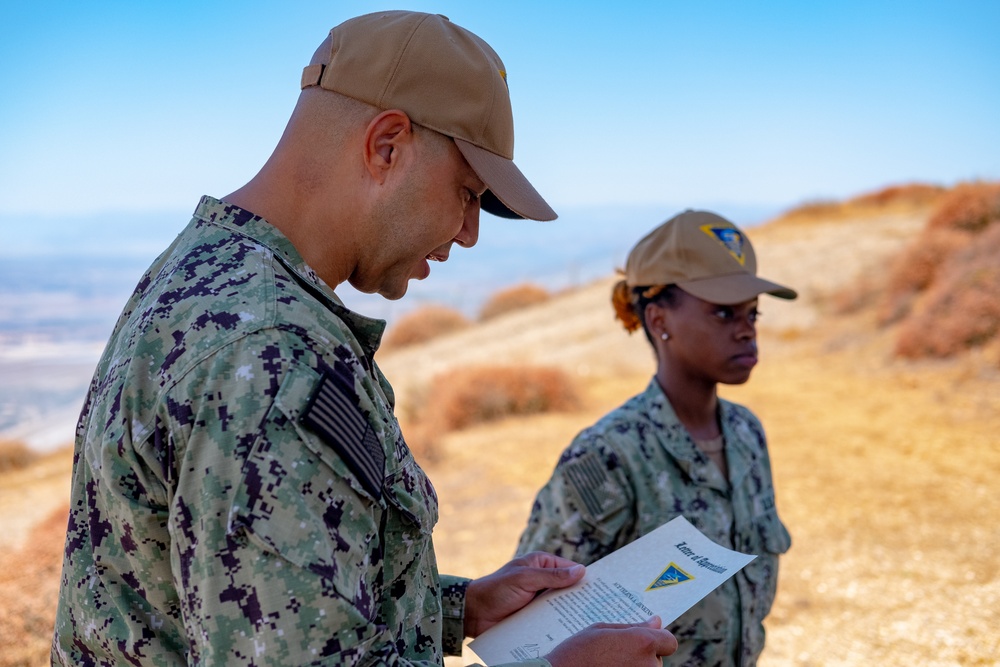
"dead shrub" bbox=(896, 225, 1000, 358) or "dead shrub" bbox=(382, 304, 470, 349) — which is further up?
"dead shrub" bbox=(896, 225, 1000, 358)

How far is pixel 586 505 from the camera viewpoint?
2.91 metres

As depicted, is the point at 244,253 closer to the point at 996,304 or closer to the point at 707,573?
the point at 707,573

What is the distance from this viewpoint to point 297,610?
1172mm

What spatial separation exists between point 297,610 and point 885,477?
348 inches

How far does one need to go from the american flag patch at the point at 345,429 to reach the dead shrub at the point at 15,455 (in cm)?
1812

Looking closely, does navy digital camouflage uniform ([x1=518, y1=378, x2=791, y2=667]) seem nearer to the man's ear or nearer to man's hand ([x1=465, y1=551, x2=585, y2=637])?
man's hand ([x1=465, y1=551, x2=585, y2=637])

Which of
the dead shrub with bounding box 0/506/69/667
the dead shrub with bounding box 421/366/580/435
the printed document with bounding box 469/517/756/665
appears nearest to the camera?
the printed document with bounding box 469/517/756/665

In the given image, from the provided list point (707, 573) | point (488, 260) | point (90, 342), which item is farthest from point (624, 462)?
point (488, 260)

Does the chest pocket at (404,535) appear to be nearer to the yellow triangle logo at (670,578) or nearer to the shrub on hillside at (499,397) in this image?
the yellow triangle logo at (670,578)

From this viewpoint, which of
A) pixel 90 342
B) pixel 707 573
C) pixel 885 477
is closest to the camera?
pixel 707 573

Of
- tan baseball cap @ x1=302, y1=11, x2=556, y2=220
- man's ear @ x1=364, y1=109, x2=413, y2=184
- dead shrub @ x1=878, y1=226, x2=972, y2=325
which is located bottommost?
dead shrub @ x1=878, y1=226, x2=972, y2=325

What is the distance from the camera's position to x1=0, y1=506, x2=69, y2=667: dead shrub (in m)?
5.33

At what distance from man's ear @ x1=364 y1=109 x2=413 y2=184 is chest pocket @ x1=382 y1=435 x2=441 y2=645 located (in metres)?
0.48

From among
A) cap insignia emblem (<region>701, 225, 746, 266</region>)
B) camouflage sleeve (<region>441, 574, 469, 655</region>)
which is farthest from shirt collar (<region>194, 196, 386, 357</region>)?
cap insignia emblem (<region>701, 225, 746, 266</region>)
